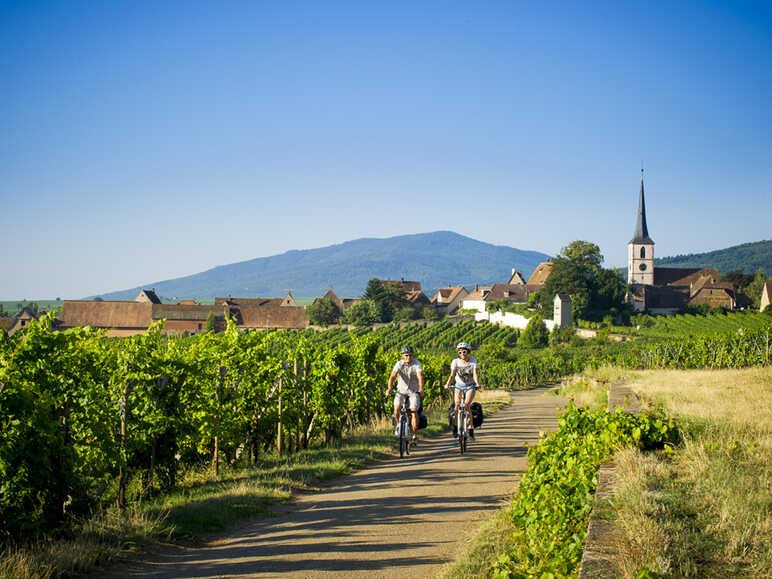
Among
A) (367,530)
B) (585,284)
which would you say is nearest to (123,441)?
(367,530)

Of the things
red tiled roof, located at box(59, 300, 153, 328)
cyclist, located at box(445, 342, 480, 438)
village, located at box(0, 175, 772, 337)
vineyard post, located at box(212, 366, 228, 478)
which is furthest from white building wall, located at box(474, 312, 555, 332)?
vineyard post, located at box(212, 366, 228, 478)

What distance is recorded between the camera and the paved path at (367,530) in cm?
530

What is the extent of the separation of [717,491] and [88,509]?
6031 millimetres

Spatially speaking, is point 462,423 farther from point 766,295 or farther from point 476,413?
point 766,295

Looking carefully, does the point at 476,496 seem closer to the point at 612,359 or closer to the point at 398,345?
the point at 612,359

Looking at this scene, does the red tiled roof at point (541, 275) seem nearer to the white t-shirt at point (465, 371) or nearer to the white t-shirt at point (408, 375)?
the white t-shirt at point (465, 371)

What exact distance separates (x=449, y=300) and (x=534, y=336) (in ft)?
199

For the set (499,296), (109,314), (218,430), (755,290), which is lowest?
(218,430)

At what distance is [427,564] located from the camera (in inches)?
208

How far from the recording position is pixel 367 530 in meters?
6.28

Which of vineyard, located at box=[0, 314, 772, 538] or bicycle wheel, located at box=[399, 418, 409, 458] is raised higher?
vineyard, located at box=[0, 314, 772, 538]

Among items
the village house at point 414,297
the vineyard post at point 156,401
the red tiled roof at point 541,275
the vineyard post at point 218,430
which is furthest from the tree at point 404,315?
the vineyard post at point 156,401

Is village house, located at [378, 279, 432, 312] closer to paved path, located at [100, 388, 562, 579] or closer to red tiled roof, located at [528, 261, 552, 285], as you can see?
red tiled roof, located at [528, 261, 552, 285]

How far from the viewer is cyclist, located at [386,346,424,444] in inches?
406
